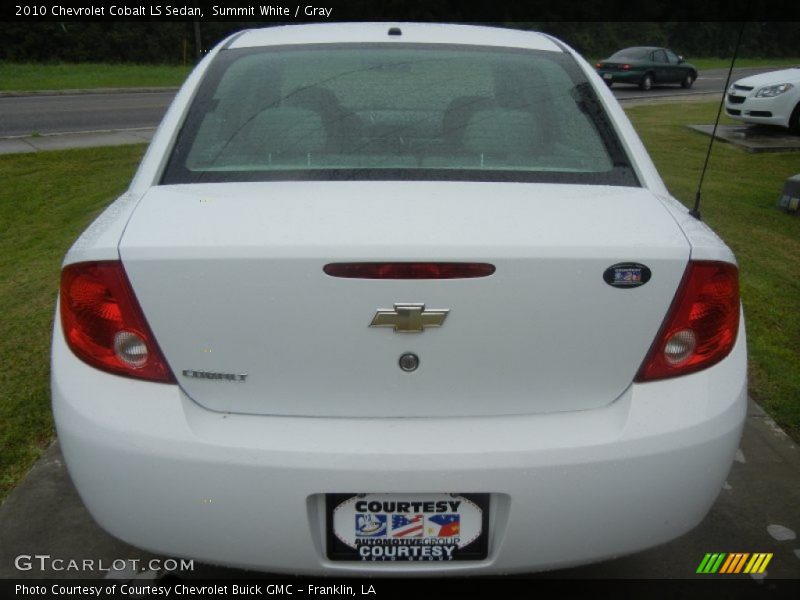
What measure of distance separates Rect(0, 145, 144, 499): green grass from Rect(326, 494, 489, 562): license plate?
1.75 metres

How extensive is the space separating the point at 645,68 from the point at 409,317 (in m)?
30.5

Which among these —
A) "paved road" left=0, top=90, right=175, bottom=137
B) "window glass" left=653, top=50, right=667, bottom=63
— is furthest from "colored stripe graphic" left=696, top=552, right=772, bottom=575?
"window glass" left=653, top=50, right=667, bottom=63

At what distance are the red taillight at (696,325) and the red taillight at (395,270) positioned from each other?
1.81 ft

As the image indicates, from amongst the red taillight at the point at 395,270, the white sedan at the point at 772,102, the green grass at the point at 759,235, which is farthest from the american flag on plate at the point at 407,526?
the white sedan at the point at 772,102

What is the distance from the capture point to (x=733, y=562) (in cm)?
285

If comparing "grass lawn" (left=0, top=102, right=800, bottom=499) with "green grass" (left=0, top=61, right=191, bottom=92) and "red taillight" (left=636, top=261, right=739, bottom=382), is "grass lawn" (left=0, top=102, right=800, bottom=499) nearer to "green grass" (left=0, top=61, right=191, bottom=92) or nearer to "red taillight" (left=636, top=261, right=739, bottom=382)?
"red taillight" (left=636, top=261, right=739, bottom=382)

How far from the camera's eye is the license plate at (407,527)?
2.03 m

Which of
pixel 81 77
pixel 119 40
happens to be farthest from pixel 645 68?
pixel 119 40

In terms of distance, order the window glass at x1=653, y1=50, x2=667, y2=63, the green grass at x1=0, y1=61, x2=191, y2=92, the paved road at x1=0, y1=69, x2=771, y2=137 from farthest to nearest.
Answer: the window glass at x1=653, y1=50, x2=667, y2=63 → the green grass at x1=0, y1=61, x2=191, y2=92 → the paved road at x1=0, y1=69, x2=771, y2=137

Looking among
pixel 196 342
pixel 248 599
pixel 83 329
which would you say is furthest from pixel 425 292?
pixel 248 599

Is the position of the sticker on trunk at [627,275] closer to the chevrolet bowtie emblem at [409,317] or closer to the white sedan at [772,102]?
the chevrolet bowtie emblem at [409,317]

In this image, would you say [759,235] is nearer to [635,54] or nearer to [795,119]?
[795,119]

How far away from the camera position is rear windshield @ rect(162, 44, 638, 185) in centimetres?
255

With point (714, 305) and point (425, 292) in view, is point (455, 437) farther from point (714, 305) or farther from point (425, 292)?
point (714, 305)
